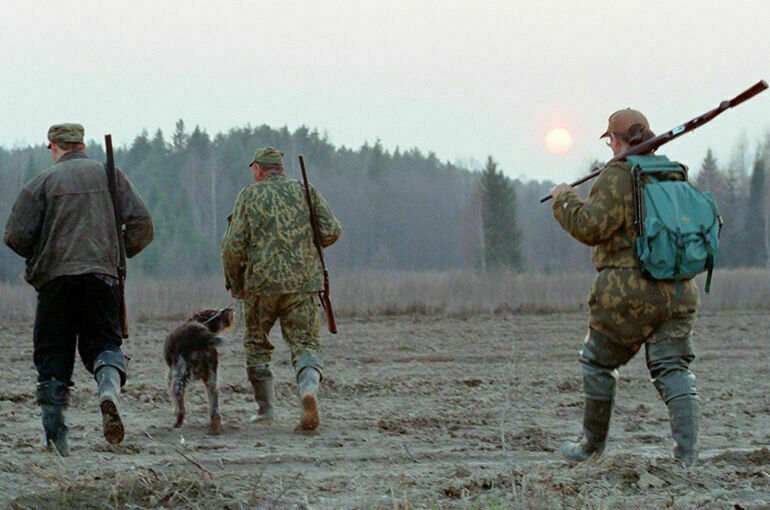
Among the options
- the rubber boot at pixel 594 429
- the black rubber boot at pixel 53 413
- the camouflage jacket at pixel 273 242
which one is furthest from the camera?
the camouflage jacket at pixel 273 242

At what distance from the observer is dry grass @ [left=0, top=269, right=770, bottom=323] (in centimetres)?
1933

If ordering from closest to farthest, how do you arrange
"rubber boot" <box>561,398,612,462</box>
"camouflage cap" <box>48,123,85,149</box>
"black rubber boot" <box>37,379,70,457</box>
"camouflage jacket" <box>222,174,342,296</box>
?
1. "rubber boot" <box>561,398,612,462</box>
2. "black rubber boot" <box>37,379,70,457</box>
3. "camouflage cap" <box>48,123,85,149</box>
4. "camouflage jacket" <box>222,174,342,296</box>

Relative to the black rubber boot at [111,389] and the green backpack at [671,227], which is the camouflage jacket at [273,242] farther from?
the green backpack at [671,227]

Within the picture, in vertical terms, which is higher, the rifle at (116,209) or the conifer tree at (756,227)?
the conifer tree at (756,227)

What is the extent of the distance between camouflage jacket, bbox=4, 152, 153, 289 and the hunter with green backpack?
305 cm

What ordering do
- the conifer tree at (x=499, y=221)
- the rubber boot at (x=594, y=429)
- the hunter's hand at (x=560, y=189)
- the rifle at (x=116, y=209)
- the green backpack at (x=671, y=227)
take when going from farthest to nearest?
the conifer tree at (x=499, y=221)
the rifle at (x=116, y=209)
the hunter's hand at (x=560, y=189)
the rubber boot at (x=594, y=429)
the green backpack at (x=671, y=227)

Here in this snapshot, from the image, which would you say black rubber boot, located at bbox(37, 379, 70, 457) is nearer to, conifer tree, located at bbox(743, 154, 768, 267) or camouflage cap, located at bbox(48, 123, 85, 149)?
camouflage cap, located at bbox(48, 123, 85, 149)

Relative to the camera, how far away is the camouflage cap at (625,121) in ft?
17.5

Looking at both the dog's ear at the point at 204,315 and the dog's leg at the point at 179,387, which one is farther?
the dog's ear at the point at 204,315

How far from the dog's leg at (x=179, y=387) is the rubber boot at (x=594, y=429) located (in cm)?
332

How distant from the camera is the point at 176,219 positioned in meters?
54.8

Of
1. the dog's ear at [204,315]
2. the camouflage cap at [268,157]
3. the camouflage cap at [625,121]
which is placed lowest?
the dog's ear at [204,315]

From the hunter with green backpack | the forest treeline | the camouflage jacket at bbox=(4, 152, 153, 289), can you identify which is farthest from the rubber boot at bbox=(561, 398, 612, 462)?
the forest treeline

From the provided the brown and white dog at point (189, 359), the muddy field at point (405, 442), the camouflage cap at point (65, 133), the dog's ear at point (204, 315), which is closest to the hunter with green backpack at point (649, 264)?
Answer: the muddy field at point (405, 442)
